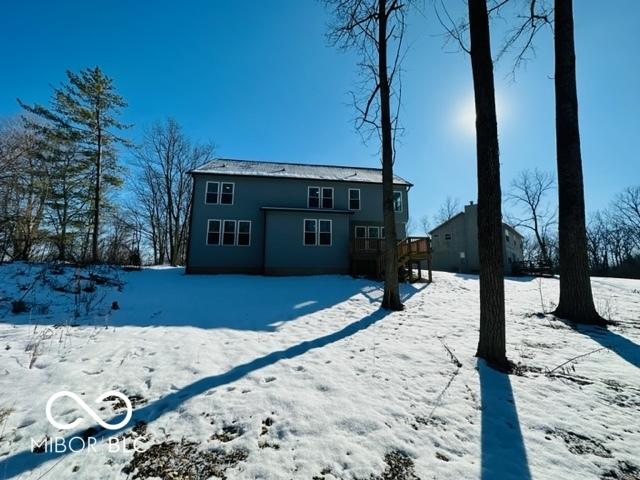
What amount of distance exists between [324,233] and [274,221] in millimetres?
2904

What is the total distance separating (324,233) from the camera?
50.3 ft

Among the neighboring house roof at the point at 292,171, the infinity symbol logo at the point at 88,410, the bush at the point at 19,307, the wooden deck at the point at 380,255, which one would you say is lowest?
the infinity symbol logo at the point at 88,410

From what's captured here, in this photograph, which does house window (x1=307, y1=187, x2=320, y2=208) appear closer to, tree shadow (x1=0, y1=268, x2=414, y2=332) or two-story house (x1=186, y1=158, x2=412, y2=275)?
two-story house (x1=186, y1=158, x2=412, y2=275)

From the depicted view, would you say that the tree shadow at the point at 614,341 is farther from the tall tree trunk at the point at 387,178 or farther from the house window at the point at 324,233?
the house window at the point at 324,233

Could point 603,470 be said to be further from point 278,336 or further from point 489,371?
point 278,336

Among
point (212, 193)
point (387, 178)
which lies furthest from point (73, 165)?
A: point (387, 178)

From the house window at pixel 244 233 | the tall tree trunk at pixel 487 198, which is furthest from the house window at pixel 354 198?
the tall tree trunk at pixel 487 198

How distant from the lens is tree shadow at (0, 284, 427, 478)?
192cm

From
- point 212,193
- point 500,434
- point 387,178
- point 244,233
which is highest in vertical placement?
point 212,193

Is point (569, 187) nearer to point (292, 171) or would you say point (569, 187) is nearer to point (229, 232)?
point (292, 171)

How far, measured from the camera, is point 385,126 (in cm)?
809

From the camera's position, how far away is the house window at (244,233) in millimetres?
15156

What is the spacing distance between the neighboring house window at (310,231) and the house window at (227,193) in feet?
15.1

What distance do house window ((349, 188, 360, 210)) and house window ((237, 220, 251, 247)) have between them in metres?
6.41
